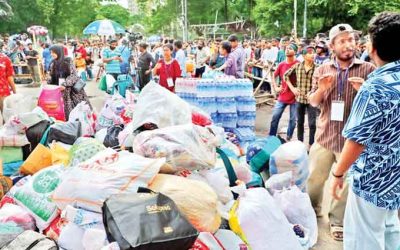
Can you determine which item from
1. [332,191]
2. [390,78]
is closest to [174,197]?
[332,191]

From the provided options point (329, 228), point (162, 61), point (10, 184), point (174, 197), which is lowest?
point (329, 228)

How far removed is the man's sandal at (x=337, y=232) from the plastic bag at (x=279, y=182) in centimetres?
50

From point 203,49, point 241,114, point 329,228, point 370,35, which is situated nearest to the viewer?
point 370,35

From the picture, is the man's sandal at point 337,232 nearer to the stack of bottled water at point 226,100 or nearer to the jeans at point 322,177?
the jeans at point 322,177

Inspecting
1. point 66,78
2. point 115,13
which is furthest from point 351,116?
point 115,13

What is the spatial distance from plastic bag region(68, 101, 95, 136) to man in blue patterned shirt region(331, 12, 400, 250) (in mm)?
3190

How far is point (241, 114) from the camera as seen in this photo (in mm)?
6203

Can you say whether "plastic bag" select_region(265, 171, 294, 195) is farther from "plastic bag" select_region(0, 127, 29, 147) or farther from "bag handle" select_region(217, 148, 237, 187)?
"plastic bag" select_region(0, 127, 29, 147)

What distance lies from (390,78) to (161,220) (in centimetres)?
127

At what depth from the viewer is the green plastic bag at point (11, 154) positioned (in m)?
4.29

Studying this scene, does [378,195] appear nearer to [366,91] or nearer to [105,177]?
[366,91]

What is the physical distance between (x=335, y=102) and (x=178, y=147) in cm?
145

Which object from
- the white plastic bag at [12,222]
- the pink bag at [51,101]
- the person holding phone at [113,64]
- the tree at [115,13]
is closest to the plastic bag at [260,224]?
the white plastic bag at [12,222]

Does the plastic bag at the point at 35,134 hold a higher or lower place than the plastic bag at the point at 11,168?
higher
